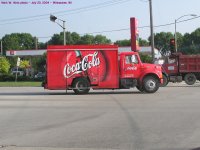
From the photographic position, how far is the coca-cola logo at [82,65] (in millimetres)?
26812

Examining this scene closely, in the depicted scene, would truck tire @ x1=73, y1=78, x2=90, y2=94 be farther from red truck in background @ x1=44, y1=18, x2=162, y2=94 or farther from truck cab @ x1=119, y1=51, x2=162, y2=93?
truck cab @ x1=119, y1=51, x2=162, y2=93

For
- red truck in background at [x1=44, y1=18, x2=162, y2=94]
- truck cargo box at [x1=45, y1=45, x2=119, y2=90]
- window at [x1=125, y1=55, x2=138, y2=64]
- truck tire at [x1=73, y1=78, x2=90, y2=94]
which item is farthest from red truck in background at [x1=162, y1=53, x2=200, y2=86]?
truck tire at [x1=73, y1=78, x2=90, y2=94]

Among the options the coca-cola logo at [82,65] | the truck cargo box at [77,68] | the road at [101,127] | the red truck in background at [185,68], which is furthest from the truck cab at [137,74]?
the red truck in background at [185,68]

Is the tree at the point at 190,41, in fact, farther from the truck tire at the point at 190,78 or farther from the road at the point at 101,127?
the road at the point at 101,127

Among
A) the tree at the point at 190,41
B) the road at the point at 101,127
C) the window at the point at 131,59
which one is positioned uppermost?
the tree at the point at 190,41

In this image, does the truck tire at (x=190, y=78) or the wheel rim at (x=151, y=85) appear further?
the truck tire at (x=190, y=78)

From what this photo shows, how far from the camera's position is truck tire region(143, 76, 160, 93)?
1061 inches

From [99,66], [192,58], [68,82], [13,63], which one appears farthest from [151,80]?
[13,63]

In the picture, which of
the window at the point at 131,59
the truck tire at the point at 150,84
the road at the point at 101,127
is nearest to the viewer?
the road at the point at 101,127

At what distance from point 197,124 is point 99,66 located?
14.4 m

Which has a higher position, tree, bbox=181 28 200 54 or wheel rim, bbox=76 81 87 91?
tree, bbox=181 28 200 54

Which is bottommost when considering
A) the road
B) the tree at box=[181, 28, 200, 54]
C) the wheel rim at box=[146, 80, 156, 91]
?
the road

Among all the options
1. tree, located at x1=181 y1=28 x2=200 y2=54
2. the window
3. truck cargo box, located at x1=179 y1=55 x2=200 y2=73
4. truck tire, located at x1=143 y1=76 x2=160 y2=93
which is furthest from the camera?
tree, located at x1=181 y1=28 x2=200 y2=54

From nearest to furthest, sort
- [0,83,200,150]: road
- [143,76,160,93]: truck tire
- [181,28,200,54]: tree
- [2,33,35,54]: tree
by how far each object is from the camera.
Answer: [0,83,200,150]: road
[143,76,160,93]: truck tire
[181,28,200,54]: tree
[2,33,35,54]: tree
